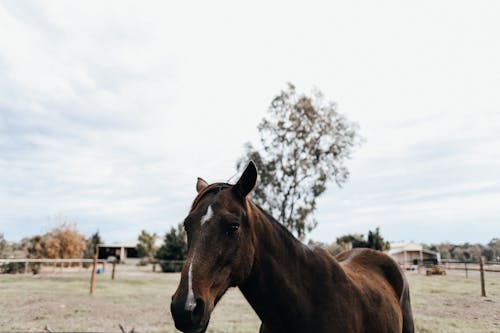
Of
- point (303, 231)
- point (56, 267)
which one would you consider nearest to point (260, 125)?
point (303, 231)

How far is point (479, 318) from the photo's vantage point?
11.2 ft

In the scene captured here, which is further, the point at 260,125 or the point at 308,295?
the point at 260,125

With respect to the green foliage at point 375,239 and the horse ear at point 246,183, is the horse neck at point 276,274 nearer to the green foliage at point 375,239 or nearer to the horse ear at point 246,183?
the horse ear at point 246,183

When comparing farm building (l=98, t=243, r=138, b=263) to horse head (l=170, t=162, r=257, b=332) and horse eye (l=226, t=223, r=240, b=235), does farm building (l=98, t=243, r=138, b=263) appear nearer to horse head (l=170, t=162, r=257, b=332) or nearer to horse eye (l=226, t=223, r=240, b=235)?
horse head (l=170, t=162, r=257, b=332)

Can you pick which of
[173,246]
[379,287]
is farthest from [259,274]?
[173,246]

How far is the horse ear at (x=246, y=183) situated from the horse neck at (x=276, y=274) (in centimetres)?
22

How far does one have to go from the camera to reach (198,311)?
1.98m

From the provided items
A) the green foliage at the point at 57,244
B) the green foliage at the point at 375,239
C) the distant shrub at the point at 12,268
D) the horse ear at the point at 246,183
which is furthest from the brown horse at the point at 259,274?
the green foliage at the point at 375,239

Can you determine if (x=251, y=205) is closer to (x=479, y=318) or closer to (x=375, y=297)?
(x=375, y=297)

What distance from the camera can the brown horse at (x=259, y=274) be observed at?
2.08 m

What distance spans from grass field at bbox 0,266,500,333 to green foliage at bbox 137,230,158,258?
123 ft

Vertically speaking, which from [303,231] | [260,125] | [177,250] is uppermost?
[260,125]

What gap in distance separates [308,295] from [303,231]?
25.7 m

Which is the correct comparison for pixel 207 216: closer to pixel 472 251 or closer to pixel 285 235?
pixel 285 235
